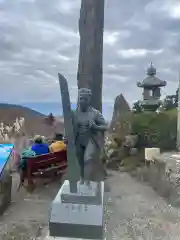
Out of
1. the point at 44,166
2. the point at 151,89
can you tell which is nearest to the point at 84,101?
the point at 44,166

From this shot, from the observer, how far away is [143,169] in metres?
9.49

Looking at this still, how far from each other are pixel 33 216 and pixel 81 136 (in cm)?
228

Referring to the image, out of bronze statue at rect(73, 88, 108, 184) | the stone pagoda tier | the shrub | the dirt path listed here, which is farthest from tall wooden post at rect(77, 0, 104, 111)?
the stone pagoda tier

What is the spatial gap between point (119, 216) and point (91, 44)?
173 inches

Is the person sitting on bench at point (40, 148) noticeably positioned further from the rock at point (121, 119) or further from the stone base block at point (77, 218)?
the rock at point (121, 119)

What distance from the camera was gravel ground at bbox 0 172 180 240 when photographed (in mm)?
4883

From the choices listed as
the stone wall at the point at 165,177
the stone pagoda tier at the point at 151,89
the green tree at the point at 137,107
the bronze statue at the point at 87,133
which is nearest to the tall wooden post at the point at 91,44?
the stone wall at the point at 165,177

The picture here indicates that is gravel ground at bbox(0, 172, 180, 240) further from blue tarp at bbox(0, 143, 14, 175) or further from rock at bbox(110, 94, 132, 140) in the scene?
rock at bbox(110, 94, 132, 140)

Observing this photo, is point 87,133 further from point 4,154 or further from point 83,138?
point 4,154

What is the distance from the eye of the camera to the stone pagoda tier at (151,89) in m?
13.6

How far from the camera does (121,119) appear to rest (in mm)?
11922

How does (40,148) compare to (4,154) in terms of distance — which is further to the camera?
(40,148)

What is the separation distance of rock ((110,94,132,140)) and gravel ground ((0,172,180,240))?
3558 mm

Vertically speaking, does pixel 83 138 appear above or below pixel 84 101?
below
